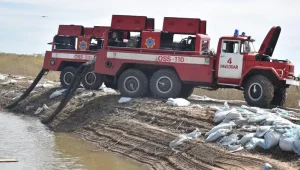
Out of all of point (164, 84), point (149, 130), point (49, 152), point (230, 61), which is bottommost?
point (49, 152)

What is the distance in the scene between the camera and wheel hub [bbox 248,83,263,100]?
14.6 m

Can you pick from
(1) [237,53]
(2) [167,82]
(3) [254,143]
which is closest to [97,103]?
(2) [167,82]

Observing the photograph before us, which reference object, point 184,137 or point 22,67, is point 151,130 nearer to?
point 184,137

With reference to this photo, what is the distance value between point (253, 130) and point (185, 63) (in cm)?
547

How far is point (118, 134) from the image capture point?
13.9m

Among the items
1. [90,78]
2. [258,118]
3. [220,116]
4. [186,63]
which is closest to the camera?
[258,118]

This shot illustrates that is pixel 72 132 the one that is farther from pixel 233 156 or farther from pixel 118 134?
pixel 233 156

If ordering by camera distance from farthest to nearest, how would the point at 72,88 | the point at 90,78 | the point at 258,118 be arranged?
the point at 90,78, the point at 72,88, the point at 258,118

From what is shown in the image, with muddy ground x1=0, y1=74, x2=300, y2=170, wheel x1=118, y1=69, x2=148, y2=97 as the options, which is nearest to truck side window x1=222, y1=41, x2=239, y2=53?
muddy ground x1=0, y1=74, x2=300, y2=170

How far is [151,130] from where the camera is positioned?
1305 centimetres

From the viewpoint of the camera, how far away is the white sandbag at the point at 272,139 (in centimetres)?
948

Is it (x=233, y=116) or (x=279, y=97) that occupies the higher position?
(x=279, y=97)

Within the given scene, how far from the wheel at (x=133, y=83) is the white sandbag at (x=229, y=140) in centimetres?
647

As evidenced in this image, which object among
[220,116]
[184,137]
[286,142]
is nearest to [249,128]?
[220,116]
